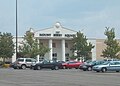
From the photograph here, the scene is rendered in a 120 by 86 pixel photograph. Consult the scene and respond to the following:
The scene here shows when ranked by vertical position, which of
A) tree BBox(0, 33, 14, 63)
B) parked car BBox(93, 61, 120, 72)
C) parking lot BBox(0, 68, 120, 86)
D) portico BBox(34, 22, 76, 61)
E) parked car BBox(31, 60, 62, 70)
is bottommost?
parking lot BBox(0, 68, 120, 86)

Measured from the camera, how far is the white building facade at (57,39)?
9812 centimetres

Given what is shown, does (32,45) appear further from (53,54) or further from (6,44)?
(53,54)

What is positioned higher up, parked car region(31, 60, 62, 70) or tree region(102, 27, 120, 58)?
tree region(102, 27, 120, 58)

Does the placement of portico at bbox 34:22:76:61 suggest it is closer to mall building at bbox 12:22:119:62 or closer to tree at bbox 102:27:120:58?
mall building at bbox 12:22:119:62

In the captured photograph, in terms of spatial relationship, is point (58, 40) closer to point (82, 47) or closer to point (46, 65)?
point (82, 47)

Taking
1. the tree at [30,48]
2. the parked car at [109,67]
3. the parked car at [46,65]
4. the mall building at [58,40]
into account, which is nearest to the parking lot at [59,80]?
the parked car at [109,67]

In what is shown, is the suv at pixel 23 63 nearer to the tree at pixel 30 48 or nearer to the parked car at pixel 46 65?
the parked car at pixel 46 65

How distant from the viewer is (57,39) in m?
101

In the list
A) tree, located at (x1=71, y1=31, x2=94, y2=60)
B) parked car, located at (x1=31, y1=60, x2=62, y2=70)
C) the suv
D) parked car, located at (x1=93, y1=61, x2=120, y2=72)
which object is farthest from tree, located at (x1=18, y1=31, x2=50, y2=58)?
parked car, located at (x1=93, y1=61, x2=120, y2=72)

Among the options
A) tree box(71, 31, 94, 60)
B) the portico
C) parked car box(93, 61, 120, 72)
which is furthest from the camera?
the portico

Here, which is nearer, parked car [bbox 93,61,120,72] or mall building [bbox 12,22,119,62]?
parked car [bbox 93,61,120,72]

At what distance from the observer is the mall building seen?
98.1 m

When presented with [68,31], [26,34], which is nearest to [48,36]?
[68,31]

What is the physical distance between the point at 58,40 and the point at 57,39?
0.89 meters
